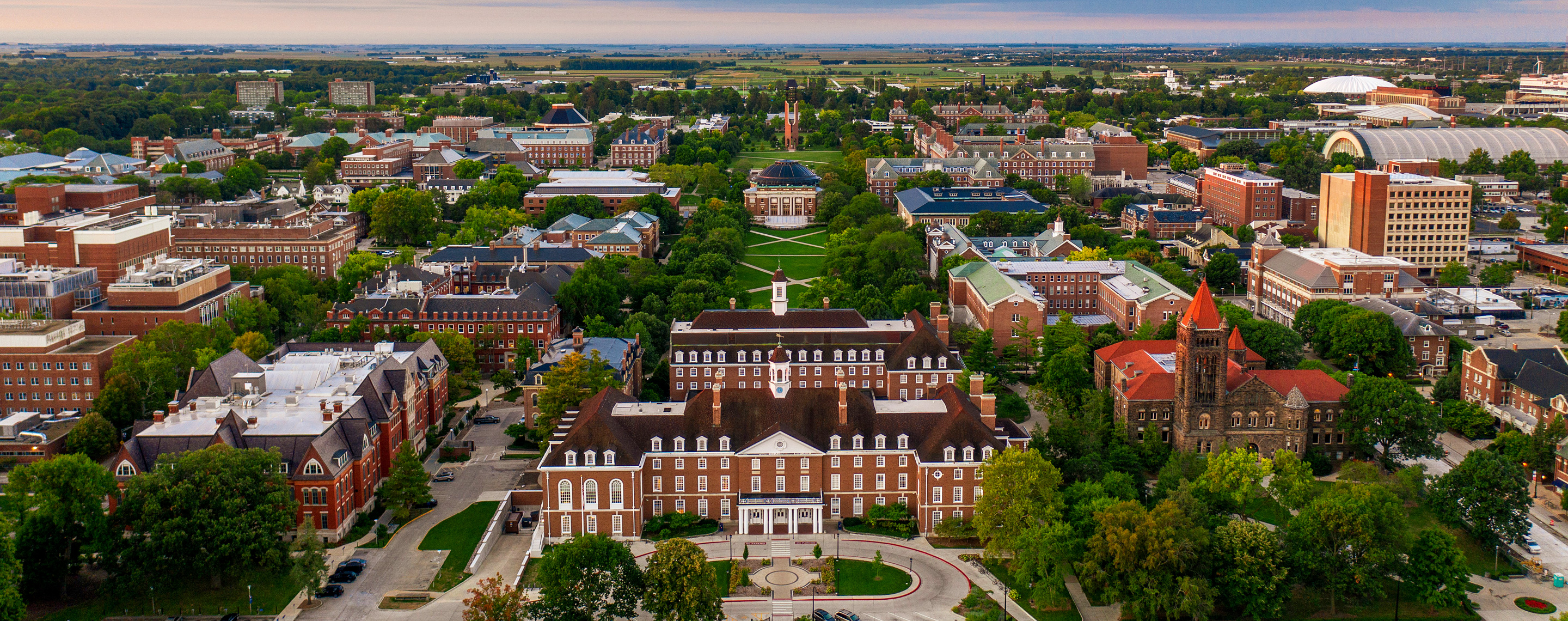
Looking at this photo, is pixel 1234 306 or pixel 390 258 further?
pixel 390 258

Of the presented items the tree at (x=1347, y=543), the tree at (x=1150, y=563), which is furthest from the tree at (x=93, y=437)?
the tree at (x=1347, y=543)

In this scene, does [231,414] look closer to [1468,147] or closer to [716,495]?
[716,495]

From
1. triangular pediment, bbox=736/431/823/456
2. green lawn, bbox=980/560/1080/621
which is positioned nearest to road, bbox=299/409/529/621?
triangular pediment, bbox=736/431/823/456

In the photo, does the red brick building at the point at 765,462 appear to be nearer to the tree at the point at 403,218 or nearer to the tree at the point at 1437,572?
the tree at the point at 1437,572

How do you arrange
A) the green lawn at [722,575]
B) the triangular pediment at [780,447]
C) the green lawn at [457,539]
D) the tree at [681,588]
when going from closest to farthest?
the tree at [681,588] < the green lawn at [722,575] < the green lawn at [457,539] < the triangular pediment at [780,447]

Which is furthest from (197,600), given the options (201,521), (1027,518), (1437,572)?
(1437,572)

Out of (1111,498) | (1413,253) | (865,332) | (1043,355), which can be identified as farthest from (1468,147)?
(1111,498)
